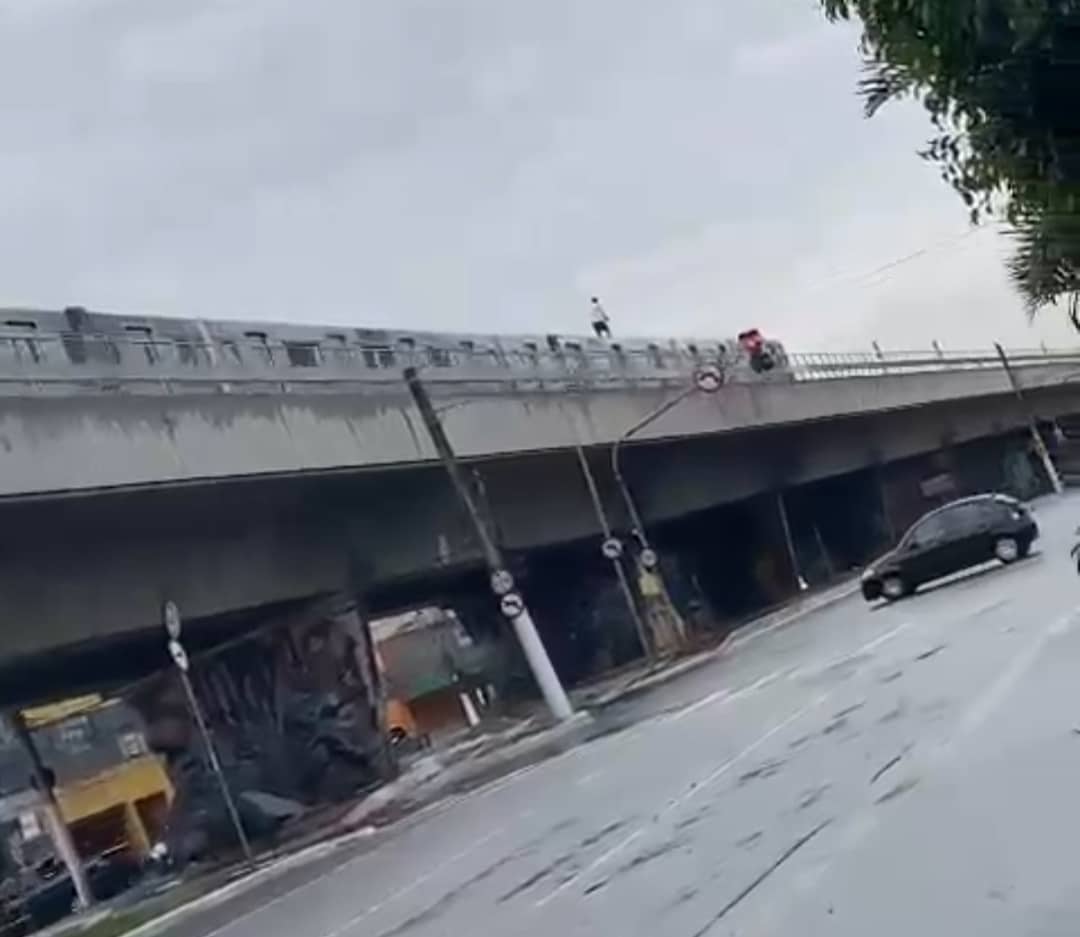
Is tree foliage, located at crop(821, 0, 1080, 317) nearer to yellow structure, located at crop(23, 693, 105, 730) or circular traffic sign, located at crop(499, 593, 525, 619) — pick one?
circular traffic sign, located at crop(499, 593, 525, 619)

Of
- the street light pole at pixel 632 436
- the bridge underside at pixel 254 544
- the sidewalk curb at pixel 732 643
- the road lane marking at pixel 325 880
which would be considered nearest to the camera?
the road lane marking at pixel 325 880

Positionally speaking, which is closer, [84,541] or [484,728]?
[84,541]

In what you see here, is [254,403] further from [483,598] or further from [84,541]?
[483,598]

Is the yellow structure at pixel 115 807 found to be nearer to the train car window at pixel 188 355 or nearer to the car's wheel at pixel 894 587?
the train car window at pixel 188 355

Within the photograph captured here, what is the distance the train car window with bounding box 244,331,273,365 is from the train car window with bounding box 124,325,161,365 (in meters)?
2.26

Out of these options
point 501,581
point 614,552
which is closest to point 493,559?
point 501,581

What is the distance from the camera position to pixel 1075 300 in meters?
7.19

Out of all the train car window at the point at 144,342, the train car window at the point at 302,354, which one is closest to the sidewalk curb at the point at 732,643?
the train car window at the point at 302,354

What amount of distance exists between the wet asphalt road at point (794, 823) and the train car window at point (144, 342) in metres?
9.23

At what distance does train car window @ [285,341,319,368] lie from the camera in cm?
4146

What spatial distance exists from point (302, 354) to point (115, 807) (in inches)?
441

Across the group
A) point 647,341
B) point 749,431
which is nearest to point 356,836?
point 749,431

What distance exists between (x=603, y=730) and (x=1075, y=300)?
22.7m

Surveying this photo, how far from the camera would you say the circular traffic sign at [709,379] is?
45.9 m
